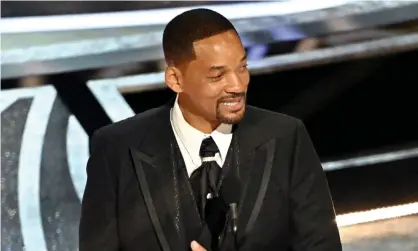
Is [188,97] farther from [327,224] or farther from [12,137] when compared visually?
[12,137]

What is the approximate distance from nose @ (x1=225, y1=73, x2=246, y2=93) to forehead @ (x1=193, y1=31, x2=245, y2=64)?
0.02m

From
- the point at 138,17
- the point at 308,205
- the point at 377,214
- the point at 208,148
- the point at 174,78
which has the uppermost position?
the point at 138,17

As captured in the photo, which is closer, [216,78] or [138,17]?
[216,78]

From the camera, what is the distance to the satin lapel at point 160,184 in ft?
2.95

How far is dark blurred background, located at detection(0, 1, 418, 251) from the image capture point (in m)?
1.36

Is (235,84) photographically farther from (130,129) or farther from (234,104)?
(130,129)

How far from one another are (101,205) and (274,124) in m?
0.28

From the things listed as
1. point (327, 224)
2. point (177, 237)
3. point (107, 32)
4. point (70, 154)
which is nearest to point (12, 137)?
point (70, 154)

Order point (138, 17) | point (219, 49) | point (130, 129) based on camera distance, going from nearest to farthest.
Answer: point (219, 49)
point (130, 129)
point (138, 17)

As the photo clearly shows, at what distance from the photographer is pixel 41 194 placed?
1351 millimetres

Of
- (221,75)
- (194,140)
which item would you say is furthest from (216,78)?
(194,140)

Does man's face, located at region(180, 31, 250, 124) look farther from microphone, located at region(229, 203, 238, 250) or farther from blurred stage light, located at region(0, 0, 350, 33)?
blurred stage light, located at region(0, 0, 350, 33)

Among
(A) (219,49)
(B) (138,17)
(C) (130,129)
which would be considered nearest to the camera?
(A) (219,49)

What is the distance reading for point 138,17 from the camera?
141 cm
